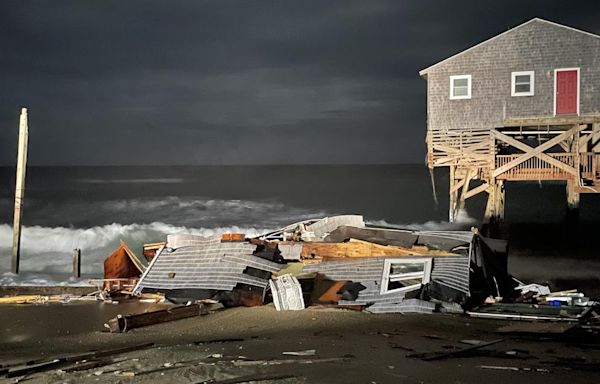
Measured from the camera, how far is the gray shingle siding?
2786 cm

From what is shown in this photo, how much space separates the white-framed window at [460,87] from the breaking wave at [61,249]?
32.8 feet

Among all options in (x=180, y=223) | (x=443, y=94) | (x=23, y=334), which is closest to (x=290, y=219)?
(x=180, y=223)

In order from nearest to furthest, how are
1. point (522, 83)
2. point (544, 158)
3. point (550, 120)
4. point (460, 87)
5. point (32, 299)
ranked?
1. point (32, 299)
2. point (550, 120)
3. point (522, 83)
4. point (544, 158)
5. point (460, 87)

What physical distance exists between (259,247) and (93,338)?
5738 millimetres

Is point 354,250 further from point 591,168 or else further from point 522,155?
point 591,168

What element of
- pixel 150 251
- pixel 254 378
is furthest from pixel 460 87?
pixel 254 378

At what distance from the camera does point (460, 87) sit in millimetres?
29109

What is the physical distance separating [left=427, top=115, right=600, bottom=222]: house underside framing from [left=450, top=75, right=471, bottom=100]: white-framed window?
1.41m

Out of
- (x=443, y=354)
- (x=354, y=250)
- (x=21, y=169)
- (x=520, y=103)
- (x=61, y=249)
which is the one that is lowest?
(x=61, y=249)

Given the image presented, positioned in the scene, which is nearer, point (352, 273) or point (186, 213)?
point (352, 273)

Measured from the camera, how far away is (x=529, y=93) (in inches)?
1120

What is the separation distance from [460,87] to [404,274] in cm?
1494

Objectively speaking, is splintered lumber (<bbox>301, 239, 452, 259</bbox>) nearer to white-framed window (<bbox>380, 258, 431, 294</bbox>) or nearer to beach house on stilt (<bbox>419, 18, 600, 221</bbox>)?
white-framed window (<bbox>380, 258, 431, 294</bbox>)

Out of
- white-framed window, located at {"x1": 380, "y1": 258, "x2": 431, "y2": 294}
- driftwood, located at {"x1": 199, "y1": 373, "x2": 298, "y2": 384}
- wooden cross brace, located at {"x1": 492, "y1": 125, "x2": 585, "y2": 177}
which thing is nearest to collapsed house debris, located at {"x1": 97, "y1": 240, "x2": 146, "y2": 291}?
white-framed window, located at {"x1": 380, "y1": 258, "x2": 431, "y2": 294}
